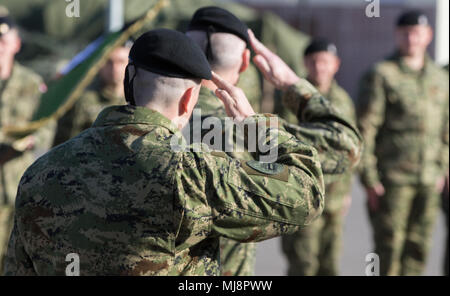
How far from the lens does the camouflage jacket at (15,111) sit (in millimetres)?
5242

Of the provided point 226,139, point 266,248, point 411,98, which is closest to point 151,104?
point 226,139

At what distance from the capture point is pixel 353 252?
671 centimetres

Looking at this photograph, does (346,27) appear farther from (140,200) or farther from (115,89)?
(140,200)

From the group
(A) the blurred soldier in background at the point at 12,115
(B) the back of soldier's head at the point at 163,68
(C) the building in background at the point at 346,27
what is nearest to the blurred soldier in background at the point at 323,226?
(A) the blurred soldier in background at the point at 12,115

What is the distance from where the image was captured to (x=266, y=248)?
23.1 ft

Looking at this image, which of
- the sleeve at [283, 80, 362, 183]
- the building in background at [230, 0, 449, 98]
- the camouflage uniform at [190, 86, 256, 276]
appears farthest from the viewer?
the building in background at [230, 0, 449, 98]

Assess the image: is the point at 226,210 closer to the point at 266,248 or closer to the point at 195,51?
the point at 195,51

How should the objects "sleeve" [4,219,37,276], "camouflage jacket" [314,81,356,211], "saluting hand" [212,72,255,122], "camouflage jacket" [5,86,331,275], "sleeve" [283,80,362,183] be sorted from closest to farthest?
"camouflage jacket" [5,86,331,275], "sleeve" [4,219,37,276], "saluting hand" [212,72,255,122], "sleeve" [283,80,362,183], "camouflage jacket" [314,81,356,211]

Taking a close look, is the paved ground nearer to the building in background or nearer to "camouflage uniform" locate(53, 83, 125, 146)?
"camouflage uniform" locate(53, 83, 125, 146)

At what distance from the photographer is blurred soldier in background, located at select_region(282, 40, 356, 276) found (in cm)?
564

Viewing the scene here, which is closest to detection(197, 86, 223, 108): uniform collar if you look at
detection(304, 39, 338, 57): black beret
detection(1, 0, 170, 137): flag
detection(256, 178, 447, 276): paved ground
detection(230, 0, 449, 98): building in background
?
detection(1, 0, 170, 137): flag

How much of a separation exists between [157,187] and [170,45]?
1.32 feet

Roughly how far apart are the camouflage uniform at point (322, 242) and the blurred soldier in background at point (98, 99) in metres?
1.57

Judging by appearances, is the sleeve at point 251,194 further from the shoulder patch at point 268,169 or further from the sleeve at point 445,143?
the sleeve at point 445,143
